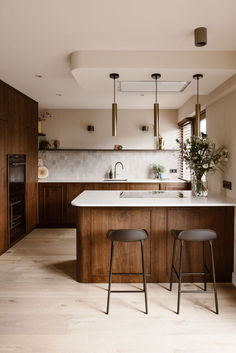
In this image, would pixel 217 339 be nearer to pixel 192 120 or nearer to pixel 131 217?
pixel 131 217

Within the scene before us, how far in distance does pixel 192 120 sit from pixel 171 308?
348 cm

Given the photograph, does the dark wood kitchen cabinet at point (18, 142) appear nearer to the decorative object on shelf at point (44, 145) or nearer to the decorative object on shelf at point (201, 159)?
the decorative object on shelf at point (44, 145)

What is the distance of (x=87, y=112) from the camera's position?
599 centimetres

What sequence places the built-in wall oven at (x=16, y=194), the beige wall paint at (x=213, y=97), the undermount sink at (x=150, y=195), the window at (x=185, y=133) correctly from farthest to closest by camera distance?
the window at (x=185, y=133), the built-in wall oven at (x=16, y=194), the undermount sink at (x=150, y=195), the beige wall paint at (x=213, y=97)

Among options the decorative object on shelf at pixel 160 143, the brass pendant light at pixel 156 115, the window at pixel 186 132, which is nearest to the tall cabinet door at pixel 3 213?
the brass pendant light at pixel 156 115

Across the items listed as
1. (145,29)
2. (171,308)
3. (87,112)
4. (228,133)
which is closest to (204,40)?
(145,29)

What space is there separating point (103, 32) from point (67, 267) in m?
2.69

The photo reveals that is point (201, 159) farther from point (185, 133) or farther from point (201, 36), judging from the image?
point (185, 133)

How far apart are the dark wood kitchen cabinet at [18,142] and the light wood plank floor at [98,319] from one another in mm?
1125

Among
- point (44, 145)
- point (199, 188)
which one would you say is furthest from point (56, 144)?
point (199, 188)

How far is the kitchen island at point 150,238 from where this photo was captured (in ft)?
9.85

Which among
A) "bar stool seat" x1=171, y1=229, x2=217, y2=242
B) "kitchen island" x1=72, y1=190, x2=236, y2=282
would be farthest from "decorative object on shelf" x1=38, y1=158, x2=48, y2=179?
"bar stool seat" x1=171, y1=229, x2=217, y2=242

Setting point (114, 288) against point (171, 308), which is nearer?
point (171, 308)

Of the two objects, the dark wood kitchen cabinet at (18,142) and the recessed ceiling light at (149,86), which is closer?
the recessed ceiling light at (149,86)
